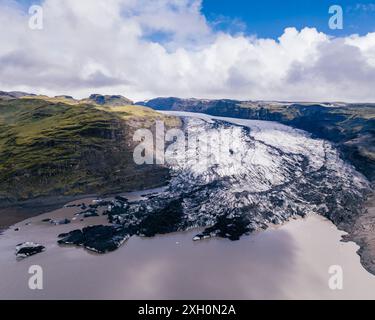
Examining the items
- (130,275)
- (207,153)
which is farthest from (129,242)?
(207,153)

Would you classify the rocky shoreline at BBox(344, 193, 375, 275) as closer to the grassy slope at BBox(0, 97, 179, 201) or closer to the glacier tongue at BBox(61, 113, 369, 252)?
the glacier tongue at BBox(61, 113, 369, 252)

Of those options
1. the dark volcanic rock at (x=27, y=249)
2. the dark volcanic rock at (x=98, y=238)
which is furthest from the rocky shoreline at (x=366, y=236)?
the dark volcanic rock at (x=27, y=249)

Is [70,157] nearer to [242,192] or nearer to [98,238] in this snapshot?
[98,238]

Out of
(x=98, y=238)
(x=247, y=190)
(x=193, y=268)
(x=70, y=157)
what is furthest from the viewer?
(x=70, y=157)

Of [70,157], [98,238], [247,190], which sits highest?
[70,157]

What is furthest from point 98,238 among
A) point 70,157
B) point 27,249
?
point 70,157

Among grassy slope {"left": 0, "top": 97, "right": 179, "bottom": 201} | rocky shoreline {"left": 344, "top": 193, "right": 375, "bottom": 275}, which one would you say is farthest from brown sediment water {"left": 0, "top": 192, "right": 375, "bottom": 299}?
grassy slope {"left": 0, "top": 97, "right": 179, "bottom": 201}
